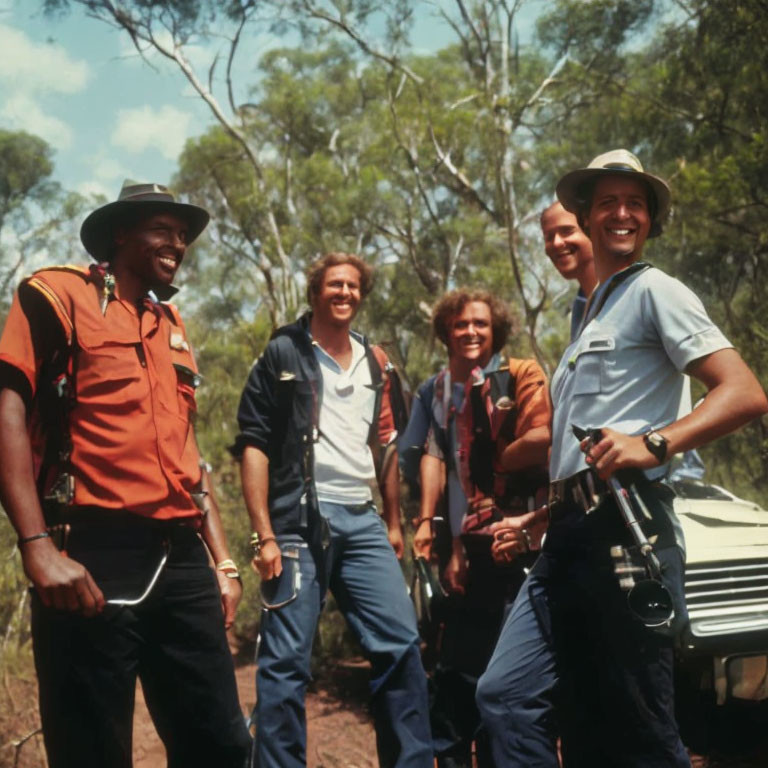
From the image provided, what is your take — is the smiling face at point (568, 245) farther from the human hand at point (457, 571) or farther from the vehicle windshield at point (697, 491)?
the vehicle windshield at point (697, 491)

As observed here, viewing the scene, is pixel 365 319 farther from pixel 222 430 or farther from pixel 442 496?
pixel 442 496

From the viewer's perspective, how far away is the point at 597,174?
9.44 ft

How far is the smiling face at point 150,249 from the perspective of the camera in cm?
305

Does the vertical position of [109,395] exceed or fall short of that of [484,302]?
it falls short

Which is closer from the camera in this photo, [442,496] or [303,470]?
[303,470]

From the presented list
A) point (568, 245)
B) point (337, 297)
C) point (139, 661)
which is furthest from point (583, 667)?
point (337, 297)

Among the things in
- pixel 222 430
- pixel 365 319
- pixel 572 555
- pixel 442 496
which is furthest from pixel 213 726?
pixel 365 319

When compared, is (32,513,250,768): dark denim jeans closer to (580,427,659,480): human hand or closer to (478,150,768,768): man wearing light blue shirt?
(478,150,768,768): man wearing light blue shirt

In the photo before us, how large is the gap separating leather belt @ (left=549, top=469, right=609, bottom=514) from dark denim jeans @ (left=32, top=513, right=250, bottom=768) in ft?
3.68

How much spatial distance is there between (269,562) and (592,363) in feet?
5.62

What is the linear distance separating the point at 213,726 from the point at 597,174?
2060 mm

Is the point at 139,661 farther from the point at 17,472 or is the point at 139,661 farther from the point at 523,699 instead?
the point at 523,699

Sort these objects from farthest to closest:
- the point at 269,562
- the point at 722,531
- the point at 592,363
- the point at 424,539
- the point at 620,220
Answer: the point at 722,531, the point at 424,539, the point at 269,562, the point at 620,220, the point at 592,363

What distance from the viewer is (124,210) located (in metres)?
3.09
